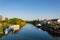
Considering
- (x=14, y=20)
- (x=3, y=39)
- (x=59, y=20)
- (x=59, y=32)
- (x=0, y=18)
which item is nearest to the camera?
(x=3, y=39)

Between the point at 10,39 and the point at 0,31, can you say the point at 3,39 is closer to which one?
the point at 10,39

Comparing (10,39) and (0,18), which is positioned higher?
(0,18)

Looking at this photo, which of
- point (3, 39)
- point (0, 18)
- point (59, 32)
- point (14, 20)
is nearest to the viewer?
point (3, 39)

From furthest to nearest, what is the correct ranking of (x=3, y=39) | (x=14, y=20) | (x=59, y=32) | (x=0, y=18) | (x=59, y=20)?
(x=59, y=20) < (x=14, y=20) < (x=0, y=18) < (x=59, y=32) < (x=3, y=39)

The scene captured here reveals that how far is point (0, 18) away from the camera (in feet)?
29.0

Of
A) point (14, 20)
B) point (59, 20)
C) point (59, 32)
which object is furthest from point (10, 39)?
point (59, 20)

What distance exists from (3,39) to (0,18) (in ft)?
14.7

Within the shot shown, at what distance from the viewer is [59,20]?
460 inches

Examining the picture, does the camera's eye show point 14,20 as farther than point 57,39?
Yes

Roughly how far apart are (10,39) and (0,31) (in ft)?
5.75

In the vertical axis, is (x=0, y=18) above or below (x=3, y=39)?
above

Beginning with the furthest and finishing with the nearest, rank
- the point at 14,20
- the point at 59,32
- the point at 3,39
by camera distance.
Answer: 1. the point at 14,20
2. the point at 59,32
3. the point at 3,39

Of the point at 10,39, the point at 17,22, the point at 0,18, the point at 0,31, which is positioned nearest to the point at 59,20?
the point at 17,22

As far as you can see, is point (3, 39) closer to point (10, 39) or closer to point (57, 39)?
point (10, 39)
